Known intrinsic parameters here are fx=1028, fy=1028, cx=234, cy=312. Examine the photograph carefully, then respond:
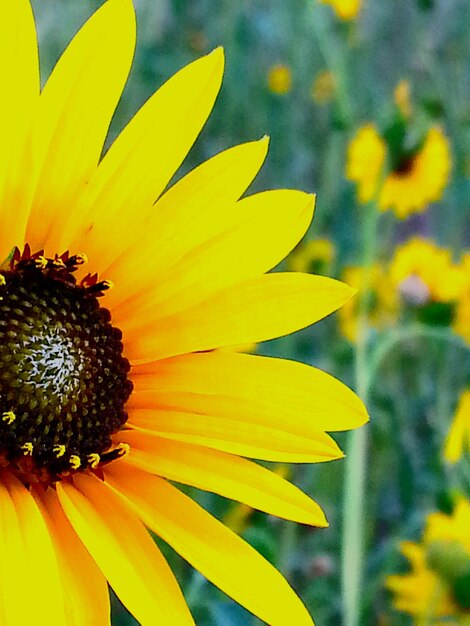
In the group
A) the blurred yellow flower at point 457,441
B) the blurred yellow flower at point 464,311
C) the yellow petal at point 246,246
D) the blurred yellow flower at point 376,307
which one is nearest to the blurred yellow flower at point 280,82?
the blurred yellow flower at point 376,307

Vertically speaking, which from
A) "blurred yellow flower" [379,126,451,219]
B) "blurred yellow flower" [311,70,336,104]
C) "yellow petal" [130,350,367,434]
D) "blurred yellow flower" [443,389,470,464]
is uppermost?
"blurred yellow flower" [311,70,336,104]

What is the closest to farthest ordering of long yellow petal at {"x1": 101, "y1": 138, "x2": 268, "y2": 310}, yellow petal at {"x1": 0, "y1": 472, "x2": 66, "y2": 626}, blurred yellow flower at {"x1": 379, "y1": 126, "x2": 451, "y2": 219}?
yellow petal at {"x1": 0, "y1": 472, "x2": 66, "y2": 626} < long yellow petal at {"x1": 101, "y1": 138, "x2": 268, "y2": 310} < blurred yellow flower at {"x1": 379, "y1": 126, "x2": 451, "y2": 219}

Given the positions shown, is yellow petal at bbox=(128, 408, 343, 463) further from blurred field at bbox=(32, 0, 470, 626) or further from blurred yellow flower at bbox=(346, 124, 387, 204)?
blurred yellow flower at bbox=(346, 124, 387, 204)

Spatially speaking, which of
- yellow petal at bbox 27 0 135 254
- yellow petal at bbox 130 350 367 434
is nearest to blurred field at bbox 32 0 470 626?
yellow petal at bbox 130 350 367 434

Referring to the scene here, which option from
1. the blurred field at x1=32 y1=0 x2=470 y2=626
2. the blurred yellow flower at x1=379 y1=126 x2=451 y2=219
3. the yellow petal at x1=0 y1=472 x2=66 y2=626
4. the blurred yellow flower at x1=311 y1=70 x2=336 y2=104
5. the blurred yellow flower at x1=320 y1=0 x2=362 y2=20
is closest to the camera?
the yellow petal at x1=0 y1=472 x2=66 y2=626

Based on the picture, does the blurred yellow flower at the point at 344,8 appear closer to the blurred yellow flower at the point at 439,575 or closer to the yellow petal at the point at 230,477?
the blurred yellow flower at the point at 439,575

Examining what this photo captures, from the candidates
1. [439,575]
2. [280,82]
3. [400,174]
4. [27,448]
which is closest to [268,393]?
[27,448]
